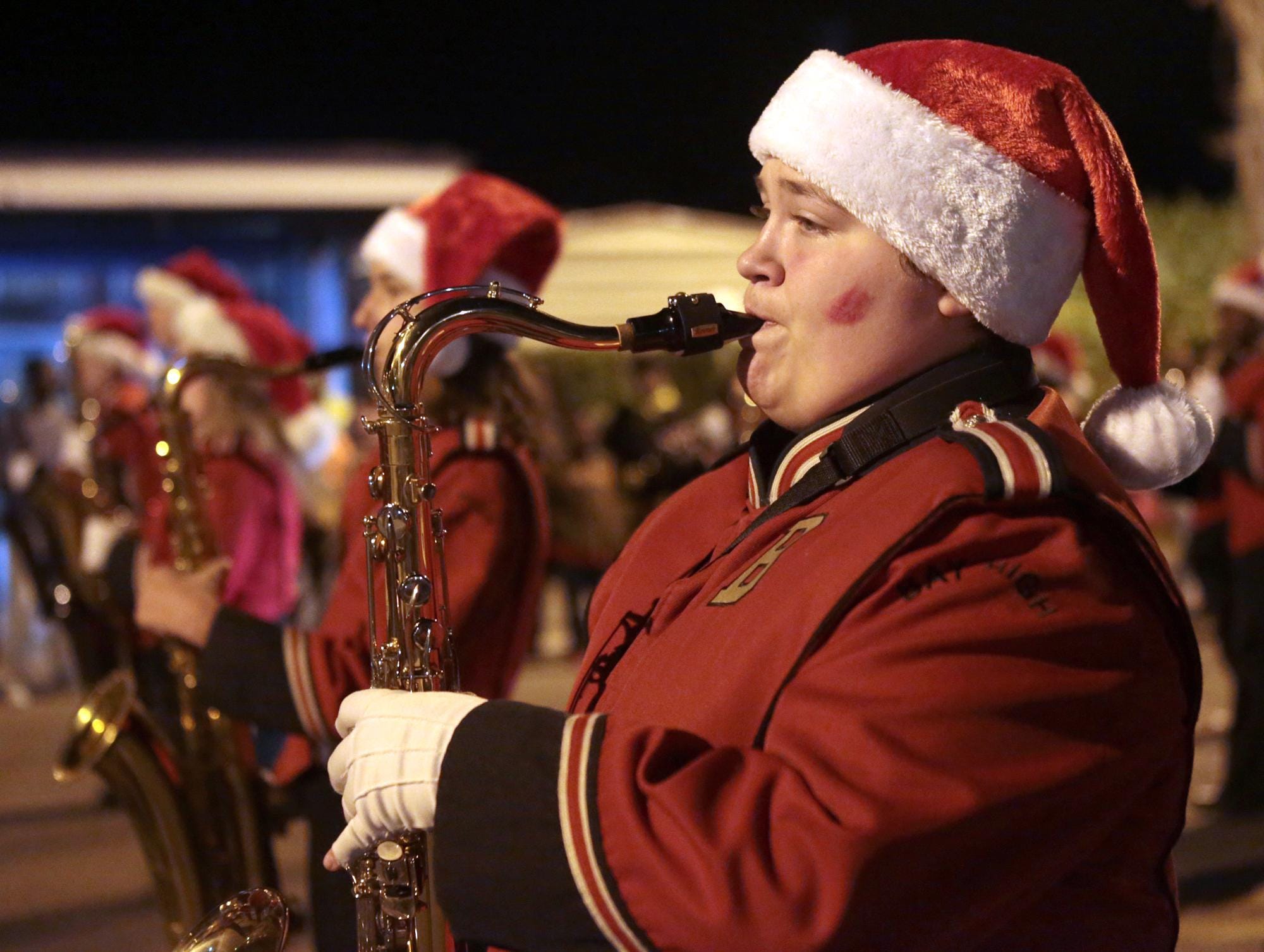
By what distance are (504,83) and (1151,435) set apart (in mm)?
37569

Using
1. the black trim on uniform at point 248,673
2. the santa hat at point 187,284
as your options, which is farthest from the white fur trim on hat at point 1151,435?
the santa hat at point 187,284

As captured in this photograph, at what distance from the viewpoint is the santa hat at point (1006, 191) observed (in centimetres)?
176

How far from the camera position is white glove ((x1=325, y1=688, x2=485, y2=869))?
5.21 feet

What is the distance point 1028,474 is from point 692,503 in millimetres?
703

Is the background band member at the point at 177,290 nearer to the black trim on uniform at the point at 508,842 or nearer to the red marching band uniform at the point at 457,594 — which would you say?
the red marching band uniform at the point at 457,594

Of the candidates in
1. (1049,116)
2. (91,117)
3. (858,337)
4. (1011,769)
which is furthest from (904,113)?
(91,117)

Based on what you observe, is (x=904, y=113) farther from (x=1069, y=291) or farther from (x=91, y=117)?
(x=91, y=117)

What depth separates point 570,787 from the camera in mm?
1495

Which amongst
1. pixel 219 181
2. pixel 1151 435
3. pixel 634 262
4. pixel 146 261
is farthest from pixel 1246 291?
pixel 146 261

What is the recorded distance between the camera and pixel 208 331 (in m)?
5.80

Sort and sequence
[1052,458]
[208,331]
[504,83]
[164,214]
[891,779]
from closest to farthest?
[891,779], [1052,458], [208,331], [164,214], [504,83]

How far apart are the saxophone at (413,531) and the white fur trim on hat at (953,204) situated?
0.26m

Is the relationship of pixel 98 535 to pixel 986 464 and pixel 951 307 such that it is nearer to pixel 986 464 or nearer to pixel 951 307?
pixel 951 307

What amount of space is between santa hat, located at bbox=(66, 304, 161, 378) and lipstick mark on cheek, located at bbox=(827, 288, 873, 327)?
21.5 feet
